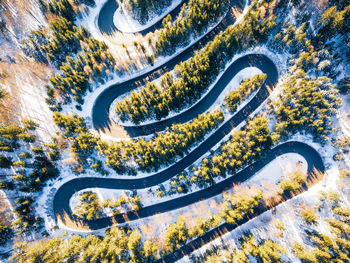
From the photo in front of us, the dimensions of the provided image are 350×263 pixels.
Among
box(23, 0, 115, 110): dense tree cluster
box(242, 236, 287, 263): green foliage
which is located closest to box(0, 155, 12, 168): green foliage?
box(23, 0, 115, 110): dense tree cluster

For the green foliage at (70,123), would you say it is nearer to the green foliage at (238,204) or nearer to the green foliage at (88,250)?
the green foliage at (88,250)

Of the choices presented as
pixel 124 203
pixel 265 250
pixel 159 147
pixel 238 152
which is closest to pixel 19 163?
pixel 124 203

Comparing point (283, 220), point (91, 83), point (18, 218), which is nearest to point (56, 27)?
point (91, 83)

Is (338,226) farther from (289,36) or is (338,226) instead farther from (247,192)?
(289,36)

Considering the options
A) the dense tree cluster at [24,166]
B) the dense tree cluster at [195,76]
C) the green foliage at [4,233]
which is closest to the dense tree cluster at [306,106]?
the dense tree cluster at [195,76]

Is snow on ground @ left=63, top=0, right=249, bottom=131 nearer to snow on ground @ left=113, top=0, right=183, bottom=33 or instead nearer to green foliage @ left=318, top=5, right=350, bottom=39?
snow on ground @ left=113, top=0, right=183, bottom=33
